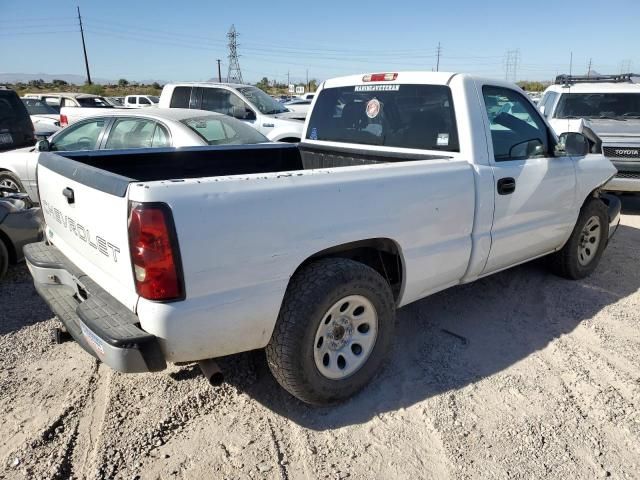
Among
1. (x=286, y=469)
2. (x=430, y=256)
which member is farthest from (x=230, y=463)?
(x=430, y=256)

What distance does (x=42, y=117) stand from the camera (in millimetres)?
Result: 14719

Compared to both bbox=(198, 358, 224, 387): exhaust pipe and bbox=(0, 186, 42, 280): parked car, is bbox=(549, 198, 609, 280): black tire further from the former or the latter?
bbox=(0, 186, 42, 280): parked car

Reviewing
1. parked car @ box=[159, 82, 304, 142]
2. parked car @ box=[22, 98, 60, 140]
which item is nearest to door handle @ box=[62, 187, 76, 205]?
parked car @ box=[159, 82, 304, 142]

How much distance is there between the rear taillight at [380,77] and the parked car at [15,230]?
10.8 ft

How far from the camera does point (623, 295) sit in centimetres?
452

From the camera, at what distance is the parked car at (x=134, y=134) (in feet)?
20.2

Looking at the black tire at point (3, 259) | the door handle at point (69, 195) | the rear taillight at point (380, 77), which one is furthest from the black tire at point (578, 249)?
the black tire at point (3, 259)

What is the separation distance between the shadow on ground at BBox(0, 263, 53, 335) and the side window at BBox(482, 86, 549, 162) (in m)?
3.81

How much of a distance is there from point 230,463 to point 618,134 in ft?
25.9

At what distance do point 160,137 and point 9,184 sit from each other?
3.01 m

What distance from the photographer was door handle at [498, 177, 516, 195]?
3432 millimetres

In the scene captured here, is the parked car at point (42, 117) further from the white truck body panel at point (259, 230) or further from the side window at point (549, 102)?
the side window at point (549, 102)

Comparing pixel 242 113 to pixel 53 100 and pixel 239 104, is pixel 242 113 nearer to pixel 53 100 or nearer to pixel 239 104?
pixel 239 104

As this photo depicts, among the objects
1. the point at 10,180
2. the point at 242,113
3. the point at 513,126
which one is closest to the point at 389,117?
the point at 513,126
